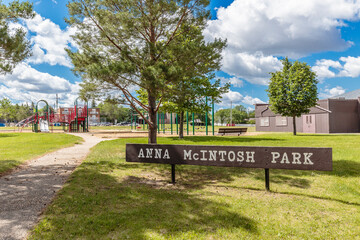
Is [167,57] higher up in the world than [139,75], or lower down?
higher up

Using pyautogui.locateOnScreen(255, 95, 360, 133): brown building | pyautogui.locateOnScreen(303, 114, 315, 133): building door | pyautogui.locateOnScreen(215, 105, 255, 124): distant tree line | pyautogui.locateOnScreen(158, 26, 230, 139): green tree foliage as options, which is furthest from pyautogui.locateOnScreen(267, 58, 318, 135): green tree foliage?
pyautogui.locateOnScreen(215, 105, 255, 124): distant tree line

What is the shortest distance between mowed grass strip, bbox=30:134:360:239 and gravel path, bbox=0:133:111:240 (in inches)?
10.4

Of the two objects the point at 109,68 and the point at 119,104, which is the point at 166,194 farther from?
the point at 119,104

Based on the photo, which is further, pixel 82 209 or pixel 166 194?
pixel 166 194

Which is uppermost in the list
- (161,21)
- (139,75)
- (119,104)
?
(161,21)

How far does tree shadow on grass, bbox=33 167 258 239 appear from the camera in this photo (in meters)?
3.78

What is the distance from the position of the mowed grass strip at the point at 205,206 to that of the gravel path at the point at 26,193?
0.87 feet

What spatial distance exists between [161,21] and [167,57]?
1.92 m

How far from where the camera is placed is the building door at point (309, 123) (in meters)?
31.8

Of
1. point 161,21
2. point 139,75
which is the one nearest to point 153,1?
point 161,21

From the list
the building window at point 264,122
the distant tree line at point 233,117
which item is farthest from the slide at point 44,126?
the distant tree line at point 233,117

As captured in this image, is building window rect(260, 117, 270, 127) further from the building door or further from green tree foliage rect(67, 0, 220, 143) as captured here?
green tree foliage rect(67, 0, 220, 143)

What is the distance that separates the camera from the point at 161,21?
10.1 m

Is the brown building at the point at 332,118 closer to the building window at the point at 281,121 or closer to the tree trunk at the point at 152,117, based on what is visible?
the building window at the point at 281,121
